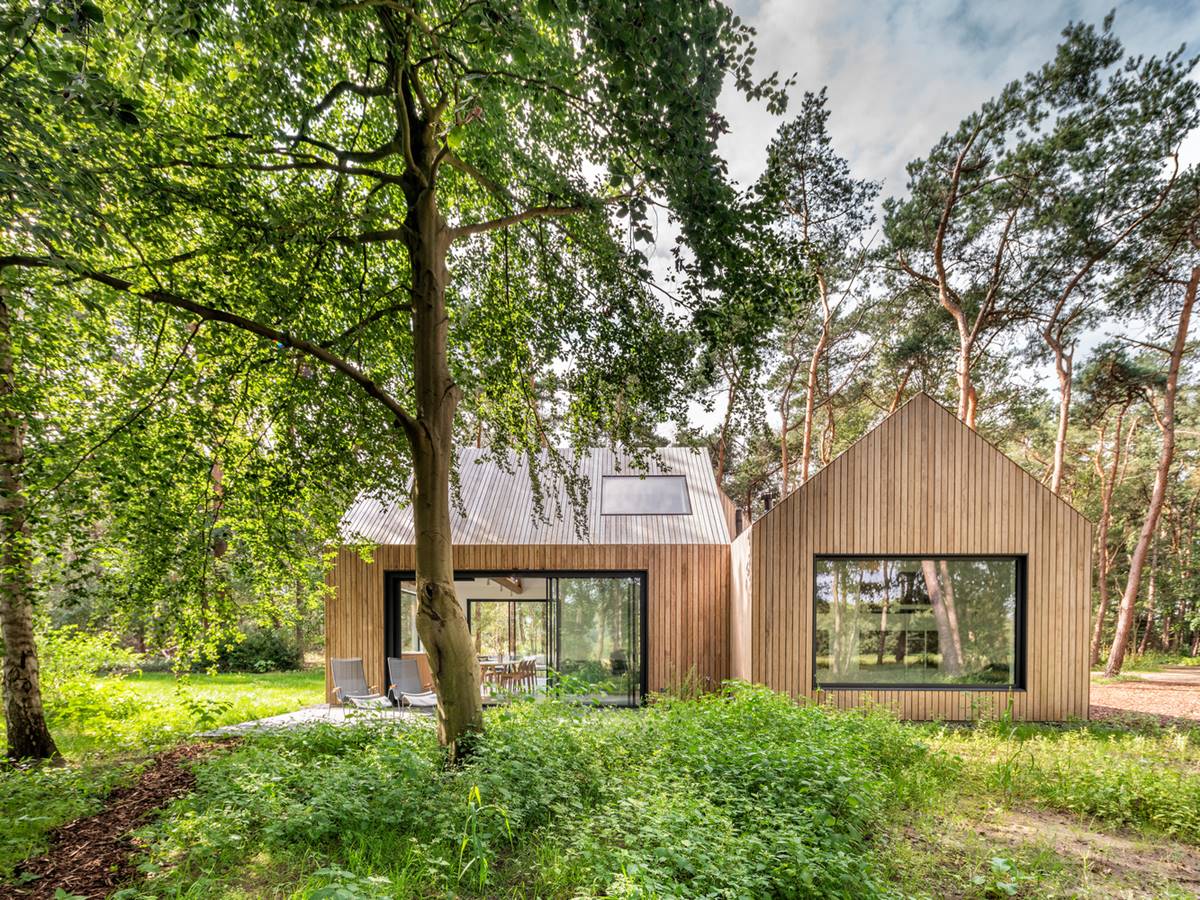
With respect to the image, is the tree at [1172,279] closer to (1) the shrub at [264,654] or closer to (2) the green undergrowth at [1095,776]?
(2) the green undergrowth at [1095,776]

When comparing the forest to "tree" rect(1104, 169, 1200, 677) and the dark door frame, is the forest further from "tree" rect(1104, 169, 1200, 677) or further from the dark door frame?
"tree" rect(1104, 169, 1200, 677)

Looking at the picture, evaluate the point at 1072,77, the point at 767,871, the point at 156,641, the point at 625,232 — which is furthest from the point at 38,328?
the point at 1072,77

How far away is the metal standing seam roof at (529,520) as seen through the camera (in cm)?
922

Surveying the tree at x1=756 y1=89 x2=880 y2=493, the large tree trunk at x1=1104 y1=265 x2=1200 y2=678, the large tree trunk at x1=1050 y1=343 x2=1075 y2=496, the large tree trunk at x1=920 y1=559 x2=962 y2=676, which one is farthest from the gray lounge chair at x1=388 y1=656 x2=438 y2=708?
the large tree trunk at x1=1104 y1=265 x2=1200 y2=678

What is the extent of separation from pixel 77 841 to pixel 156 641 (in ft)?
4.15

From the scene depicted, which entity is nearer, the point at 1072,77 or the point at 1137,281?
the point at 1072,77

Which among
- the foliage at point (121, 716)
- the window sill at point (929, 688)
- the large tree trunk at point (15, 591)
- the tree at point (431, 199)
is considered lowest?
the window sill at point (929, 688)

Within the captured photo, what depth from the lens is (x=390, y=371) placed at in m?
5.50

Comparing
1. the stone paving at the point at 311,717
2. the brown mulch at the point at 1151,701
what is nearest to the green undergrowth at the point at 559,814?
the stone paving at the point at 311,717

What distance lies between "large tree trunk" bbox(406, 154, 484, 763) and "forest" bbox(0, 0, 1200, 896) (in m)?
0.03

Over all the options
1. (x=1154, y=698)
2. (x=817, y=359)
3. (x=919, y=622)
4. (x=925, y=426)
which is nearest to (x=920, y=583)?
(x=919, y=622)

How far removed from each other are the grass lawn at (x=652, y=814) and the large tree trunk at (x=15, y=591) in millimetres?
474

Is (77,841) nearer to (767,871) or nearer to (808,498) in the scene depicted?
(767,871)

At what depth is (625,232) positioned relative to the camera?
4953 mm
